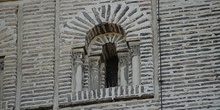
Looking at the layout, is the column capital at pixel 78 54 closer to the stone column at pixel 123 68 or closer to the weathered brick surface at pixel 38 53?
the weathered brick surface at pixel 38 53

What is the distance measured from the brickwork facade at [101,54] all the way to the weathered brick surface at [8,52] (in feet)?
0.04

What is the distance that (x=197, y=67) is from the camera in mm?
17766

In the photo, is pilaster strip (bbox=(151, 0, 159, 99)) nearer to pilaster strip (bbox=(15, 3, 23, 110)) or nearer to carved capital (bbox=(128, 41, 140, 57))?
carved capital (bbox=(128, 41, 140, 57))

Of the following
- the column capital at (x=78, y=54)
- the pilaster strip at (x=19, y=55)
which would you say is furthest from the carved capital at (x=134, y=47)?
the pilaster strip at (x=19, y=55)

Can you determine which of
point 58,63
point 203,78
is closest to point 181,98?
point 203,78

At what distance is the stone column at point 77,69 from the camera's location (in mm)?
18000

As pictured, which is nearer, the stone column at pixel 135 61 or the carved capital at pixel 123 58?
the stone column at pixel 135 61

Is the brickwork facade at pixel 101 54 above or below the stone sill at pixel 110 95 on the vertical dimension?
above

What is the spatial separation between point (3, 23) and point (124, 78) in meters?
1.67

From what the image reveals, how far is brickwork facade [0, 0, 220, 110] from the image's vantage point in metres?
17.7

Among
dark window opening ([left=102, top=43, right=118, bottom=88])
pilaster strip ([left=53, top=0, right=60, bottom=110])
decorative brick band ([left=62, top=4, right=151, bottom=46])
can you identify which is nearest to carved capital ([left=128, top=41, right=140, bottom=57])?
decorative brick band ([left=62, top=4, right=151, bottom=46])

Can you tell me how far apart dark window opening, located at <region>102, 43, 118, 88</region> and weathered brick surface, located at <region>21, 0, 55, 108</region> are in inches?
25.2

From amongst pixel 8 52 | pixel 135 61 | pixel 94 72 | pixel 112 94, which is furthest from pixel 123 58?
pixel 8 52

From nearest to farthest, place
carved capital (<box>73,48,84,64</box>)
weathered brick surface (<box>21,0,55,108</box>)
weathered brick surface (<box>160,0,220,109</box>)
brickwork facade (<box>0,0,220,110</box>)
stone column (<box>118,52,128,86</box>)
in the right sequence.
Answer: weathered brick surface (<box>160,0,220,109</box>)
brickwork facade (<box>0,0,220,110</box>)
weathered brick surface (<box>21,0,55,108</box>)
stone column (<box>118,52,128,86</box>)
carved capital (<box>73,48,84,64</box>)
